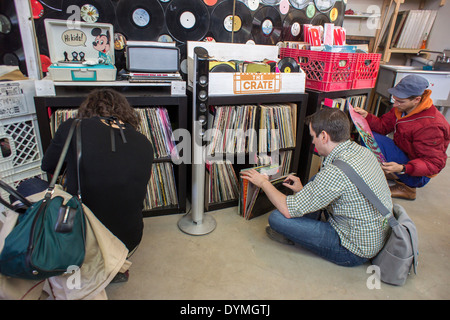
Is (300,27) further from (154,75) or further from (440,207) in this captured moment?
(440,207)

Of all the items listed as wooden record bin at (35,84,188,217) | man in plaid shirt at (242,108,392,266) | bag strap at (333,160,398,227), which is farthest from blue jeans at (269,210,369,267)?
wooden record bin at (35,84,188,217)

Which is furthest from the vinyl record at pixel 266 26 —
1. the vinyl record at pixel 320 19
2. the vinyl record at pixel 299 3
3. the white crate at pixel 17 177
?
the white crate at pixel 17 177

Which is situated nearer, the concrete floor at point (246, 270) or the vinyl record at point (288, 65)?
the concrete floor at point (246, 270)

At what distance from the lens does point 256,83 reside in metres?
2.02

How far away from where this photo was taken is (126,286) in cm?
151

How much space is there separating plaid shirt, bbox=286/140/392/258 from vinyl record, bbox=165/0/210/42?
1.38 m

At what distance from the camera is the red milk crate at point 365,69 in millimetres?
2344

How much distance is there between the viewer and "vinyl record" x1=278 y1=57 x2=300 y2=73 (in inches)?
86.1

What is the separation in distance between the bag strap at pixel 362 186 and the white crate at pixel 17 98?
66.7 inches

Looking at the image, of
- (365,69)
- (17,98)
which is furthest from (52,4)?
(365,69)

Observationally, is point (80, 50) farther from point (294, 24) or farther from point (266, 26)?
point (294, 24)

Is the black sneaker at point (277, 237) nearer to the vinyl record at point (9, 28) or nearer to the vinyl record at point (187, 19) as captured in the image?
the vinyl record at point (187, 19)

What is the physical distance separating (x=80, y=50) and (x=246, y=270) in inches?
67.5
